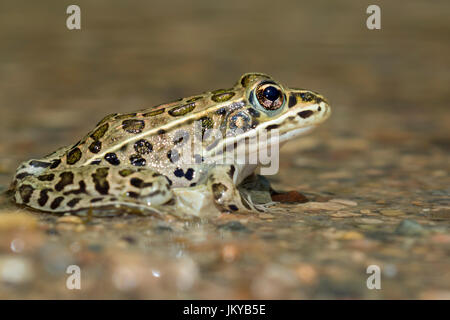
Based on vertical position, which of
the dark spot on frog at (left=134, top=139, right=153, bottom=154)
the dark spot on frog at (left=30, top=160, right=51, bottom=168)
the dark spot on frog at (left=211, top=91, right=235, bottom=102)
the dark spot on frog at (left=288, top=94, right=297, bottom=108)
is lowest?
the dark spot on frog at (left=30, top=160, right=51, bottom=168)

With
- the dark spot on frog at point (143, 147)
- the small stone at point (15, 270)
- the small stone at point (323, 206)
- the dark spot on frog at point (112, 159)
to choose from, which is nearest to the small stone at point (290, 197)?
the small stone at point (323, 206)

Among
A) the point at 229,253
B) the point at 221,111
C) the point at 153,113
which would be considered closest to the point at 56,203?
the point at 153,113

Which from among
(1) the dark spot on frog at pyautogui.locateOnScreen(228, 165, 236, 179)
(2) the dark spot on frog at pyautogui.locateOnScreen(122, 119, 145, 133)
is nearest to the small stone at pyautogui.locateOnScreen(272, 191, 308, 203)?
(1) the dark spot on frog at pyautogui.locateOnScreen(228, 165, 236, 179)

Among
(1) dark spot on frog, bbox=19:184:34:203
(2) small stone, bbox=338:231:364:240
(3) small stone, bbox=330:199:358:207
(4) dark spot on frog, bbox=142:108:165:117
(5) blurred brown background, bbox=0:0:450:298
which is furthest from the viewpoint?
(3) small stone, bbox=330:199:358:207

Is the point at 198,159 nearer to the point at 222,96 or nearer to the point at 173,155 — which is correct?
the point at 173,155

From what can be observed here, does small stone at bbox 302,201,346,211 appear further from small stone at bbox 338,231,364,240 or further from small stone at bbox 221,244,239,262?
small stone at bbox 221,244,239,262

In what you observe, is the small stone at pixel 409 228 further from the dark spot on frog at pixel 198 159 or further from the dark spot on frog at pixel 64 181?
the dark spot on frog at pixel 64 181
